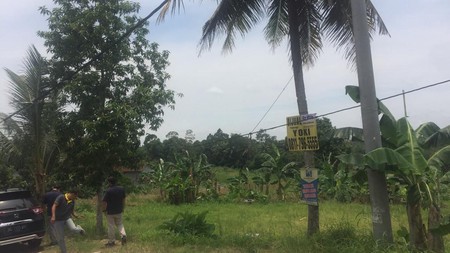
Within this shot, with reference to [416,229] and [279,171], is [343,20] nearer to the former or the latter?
[416,229]

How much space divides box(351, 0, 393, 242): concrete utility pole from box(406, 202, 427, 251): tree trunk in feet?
1.51

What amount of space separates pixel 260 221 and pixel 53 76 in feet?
26.9

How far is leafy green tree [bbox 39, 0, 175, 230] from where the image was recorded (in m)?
12.0

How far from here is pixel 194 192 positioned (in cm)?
2578

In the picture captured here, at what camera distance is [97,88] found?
12.4 meters

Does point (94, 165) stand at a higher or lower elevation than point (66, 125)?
lower

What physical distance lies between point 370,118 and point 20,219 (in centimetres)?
861

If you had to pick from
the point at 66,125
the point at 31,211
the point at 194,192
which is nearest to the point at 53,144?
the point at 66,125

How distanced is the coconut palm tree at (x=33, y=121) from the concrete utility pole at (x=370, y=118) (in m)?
8.25

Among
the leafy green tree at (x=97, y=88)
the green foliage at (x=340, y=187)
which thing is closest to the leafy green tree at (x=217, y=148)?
the green foliage at (x=340, y=187)

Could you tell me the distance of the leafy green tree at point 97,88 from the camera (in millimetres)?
12031

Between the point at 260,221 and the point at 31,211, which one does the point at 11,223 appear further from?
the point at 260,221

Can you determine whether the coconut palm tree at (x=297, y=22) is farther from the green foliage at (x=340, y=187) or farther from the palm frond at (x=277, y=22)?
the green foliage at (x=340, y=187)

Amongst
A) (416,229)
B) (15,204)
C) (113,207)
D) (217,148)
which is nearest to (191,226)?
(113,207)
